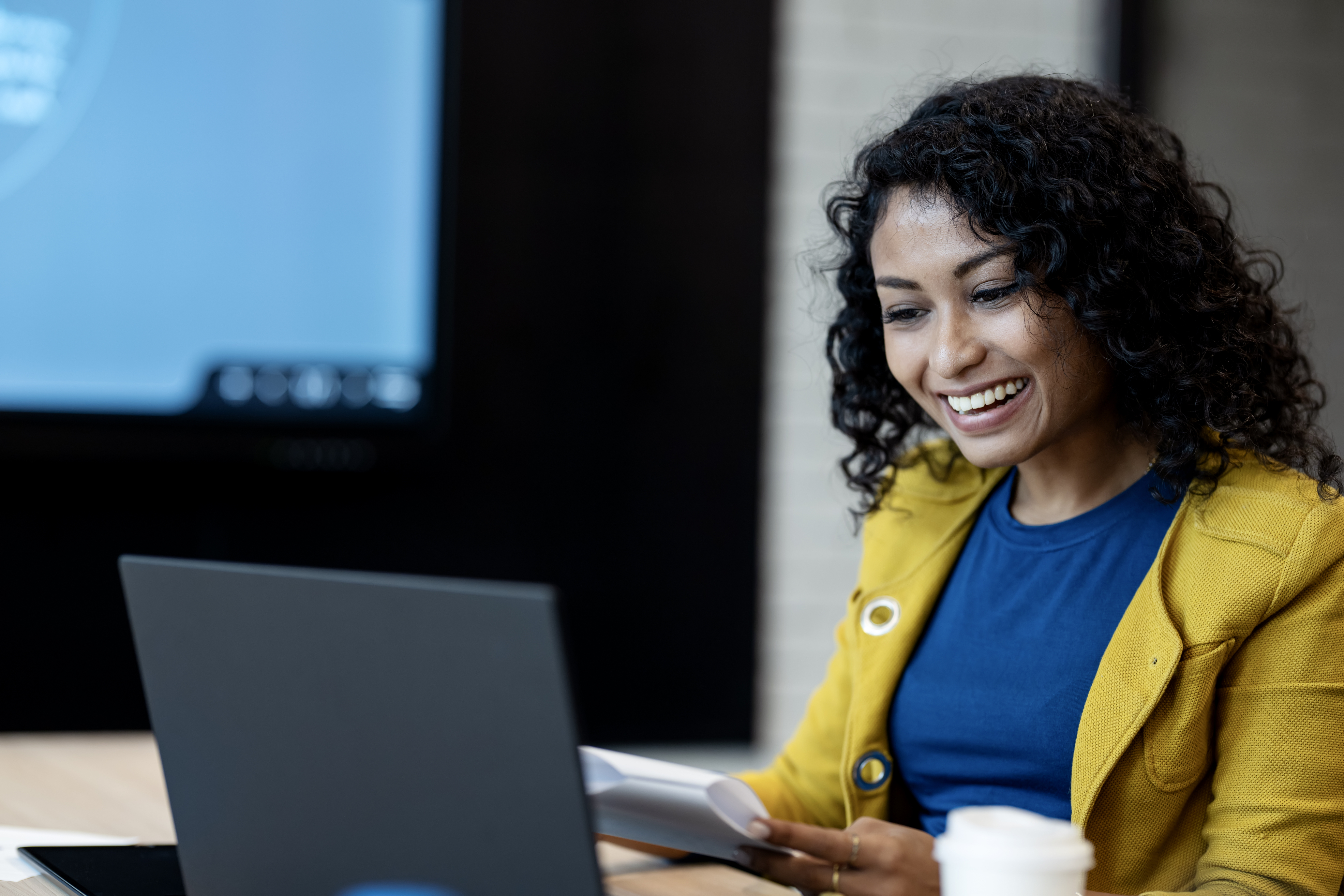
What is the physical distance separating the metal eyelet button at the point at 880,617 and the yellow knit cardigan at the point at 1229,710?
0.79 ft

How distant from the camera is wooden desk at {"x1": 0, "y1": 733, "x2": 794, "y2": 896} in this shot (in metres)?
1.07

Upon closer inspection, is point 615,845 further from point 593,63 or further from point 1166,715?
point 593,63

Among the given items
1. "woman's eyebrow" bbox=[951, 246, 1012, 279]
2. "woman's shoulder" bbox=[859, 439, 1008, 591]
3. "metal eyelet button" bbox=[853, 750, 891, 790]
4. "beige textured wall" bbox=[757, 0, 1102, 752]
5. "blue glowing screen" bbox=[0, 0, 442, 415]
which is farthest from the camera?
"beige textured wall" bbox=[757, 0, 1102, 752]

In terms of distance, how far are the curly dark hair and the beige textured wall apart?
148 centimetres

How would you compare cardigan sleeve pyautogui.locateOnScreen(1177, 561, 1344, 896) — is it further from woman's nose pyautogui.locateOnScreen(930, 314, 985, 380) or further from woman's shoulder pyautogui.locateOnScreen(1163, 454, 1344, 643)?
woman's nose pyautogui.locateOnScreen(930, 314, 985, 380)

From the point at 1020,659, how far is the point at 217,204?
1676 mm

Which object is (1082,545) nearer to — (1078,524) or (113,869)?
(1078,524)

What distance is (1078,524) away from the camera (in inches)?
48.6

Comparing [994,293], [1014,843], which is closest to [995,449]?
[994,293]

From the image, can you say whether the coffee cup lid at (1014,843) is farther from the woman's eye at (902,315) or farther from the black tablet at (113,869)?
the woman's eye at (902,315)

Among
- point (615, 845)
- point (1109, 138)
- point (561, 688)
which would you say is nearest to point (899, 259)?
point (1109, 138)

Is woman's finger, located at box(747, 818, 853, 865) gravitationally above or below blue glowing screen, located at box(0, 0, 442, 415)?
below

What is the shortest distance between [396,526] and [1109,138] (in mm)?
1681

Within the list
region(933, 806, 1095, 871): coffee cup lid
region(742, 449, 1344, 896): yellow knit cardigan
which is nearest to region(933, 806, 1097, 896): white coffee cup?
region(933, 806, 1095, 871): coffee cup lid
